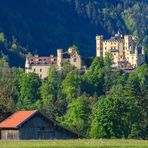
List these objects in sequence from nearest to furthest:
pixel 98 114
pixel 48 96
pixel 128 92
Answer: pixel 98 114 < pixel 128 92 < pixel 48 96

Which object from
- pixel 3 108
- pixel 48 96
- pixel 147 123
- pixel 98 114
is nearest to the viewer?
pixel 3 108

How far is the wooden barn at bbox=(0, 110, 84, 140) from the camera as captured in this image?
257ft

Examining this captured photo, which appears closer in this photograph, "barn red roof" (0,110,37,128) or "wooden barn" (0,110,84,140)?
"barn red roof" (0,110,37,128)

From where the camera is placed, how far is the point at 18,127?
77750 millimetres

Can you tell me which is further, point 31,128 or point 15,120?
point 31,128

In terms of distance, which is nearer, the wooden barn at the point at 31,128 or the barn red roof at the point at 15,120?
the barn red roof at the point at 15,120

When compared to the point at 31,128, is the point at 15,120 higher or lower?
higher

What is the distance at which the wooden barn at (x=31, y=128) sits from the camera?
3086 inches

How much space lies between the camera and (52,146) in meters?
54.8

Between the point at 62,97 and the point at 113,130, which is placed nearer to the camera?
the point at 113,130

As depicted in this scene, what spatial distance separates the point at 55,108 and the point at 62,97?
2667 cm

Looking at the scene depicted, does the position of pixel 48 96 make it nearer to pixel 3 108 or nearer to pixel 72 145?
pixel 3 108

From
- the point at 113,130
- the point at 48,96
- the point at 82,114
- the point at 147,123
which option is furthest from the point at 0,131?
the point at 48,96

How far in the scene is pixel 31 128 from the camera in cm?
8138
